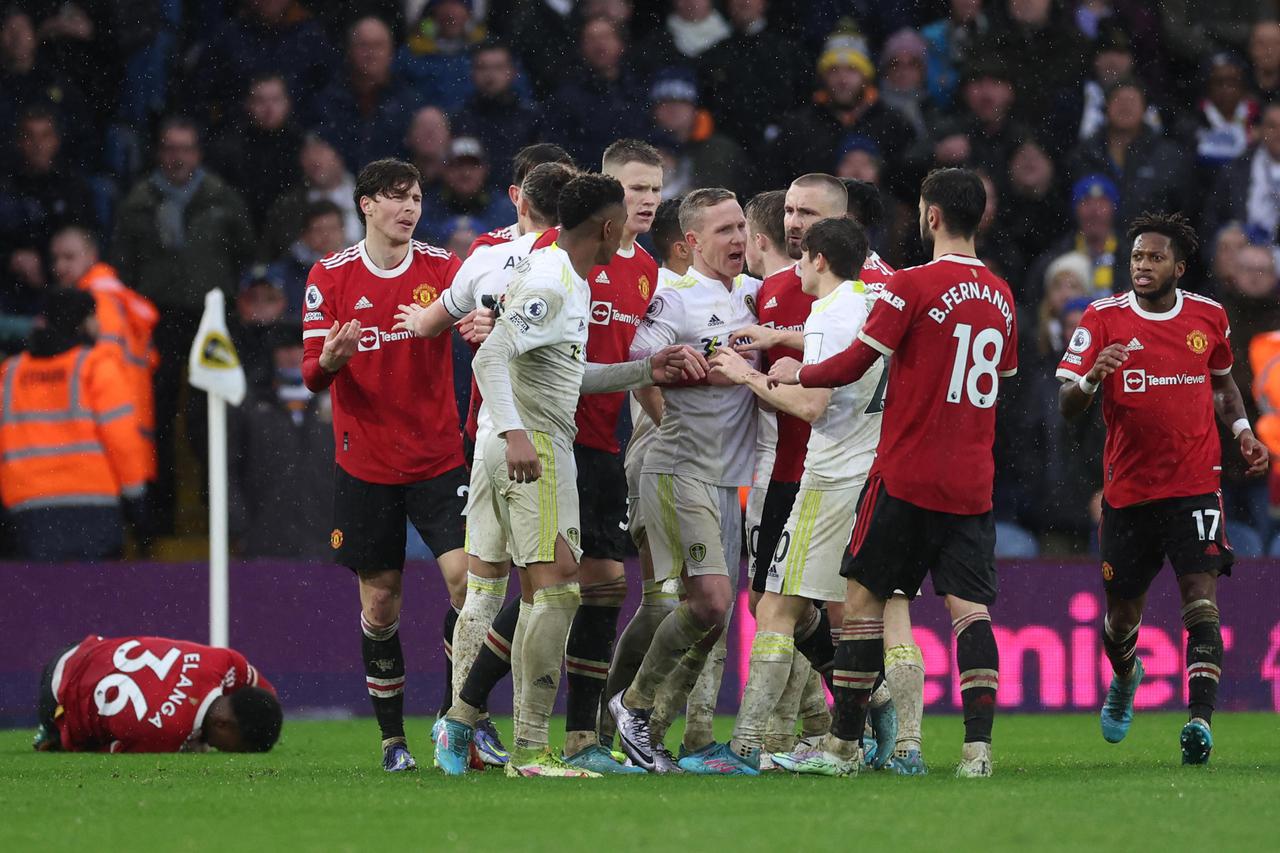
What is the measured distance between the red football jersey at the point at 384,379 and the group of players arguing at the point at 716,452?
0.01 m

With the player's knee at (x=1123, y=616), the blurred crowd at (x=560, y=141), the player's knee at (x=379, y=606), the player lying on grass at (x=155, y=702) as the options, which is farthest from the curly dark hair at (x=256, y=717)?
the player's knee at (x=1123, y=616)

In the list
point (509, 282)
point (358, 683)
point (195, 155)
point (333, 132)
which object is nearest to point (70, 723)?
point (358, 683)

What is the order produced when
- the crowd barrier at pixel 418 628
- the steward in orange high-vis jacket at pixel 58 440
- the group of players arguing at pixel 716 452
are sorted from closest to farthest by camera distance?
the group of players arguing at pixel 716 452
the crowd barrier at pixel 418 628
the steward in orange high-vis jacket at pixel 58 440

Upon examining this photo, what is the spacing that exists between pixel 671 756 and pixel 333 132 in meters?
8.26

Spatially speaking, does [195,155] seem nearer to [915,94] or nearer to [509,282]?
[915,94]

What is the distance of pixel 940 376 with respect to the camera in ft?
25.0

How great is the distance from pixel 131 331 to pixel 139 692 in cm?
420

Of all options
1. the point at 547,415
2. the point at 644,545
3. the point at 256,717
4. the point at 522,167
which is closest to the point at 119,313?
the point at 256,717

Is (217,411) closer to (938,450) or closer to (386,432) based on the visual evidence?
(386,432)

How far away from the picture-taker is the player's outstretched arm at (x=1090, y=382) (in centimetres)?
862

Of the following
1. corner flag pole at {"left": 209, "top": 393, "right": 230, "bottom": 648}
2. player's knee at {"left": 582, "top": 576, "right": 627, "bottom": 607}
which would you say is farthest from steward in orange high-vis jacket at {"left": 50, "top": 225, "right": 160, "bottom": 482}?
player's knee at {"left": 582, "top": 576, "right": 627, "bottom": 607}

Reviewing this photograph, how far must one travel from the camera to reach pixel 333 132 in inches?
608

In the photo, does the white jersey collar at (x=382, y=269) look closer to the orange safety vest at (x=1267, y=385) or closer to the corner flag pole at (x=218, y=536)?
the corner flag pole at (x=218, y=536)

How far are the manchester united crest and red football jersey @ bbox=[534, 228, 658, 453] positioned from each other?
33.2 inches
